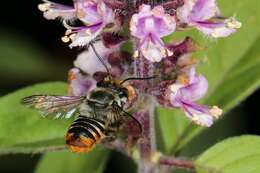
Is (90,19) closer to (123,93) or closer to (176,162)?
(123,93)

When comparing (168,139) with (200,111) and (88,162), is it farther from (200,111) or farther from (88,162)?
(200,111)

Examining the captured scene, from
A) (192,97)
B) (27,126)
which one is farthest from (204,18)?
(27,126)

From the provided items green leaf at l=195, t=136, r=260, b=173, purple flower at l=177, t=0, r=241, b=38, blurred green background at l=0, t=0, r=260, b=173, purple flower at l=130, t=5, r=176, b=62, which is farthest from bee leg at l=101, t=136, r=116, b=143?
blurred green background at l=0, t=0, r=260, b=173

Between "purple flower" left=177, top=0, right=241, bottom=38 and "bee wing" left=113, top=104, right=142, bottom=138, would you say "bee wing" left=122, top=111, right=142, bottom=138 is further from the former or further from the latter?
"purple flower" left=177, top=0, right=241, bottom=38

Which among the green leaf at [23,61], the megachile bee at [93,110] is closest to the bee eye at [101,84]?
the megachile bee at [93,110]

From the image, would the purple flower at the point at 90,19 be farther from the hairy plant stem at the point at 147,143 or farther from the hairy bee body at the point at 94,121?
the hairy plant stem at the point at 147,143

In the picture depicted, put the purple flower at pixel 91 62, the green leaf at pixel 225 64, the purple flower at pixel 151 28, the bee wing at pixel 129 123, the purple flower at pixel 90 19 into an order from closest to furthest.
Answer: the purple flower at pixel 151 28, the purple flower at pixel 90 19, the bee wing at pixel 129 123, the purple flower at pixel 91 62, the green leaf at pixel 225 64
